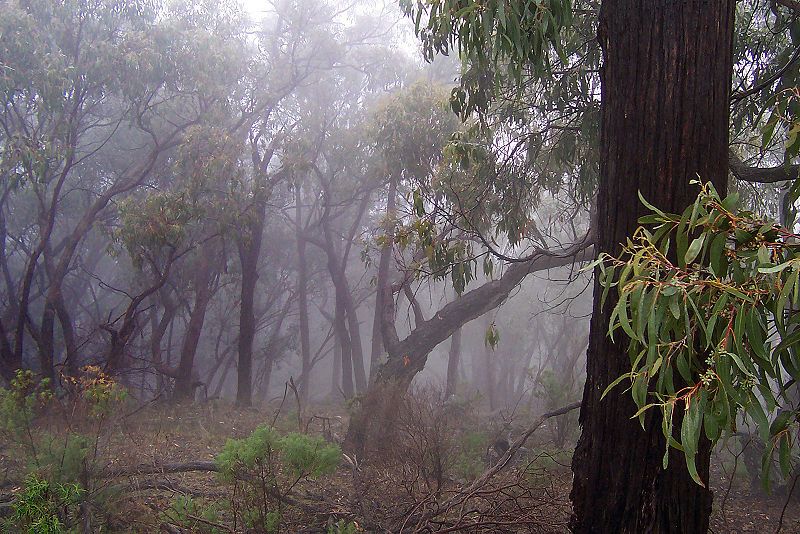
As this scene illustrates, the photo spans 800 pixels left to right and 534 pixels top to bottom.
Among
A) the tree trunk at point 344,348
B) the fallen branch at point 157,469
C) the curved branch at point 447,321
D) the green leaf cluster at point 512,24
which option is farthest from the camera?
the tree trunk at point 344,348

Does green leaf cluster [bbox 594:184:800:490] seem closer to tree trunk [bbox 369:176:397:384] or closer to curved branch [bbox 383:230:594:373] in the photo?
curved branch [bbox 383:230:594:373]

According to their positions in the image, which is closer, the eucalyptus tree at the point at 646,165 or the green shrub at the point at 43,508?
the eucalyptus tree at the point at 646,165

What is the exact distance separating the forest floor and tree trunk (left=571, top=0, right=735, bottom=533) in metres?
1.46

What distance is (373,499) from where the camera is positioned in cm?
559

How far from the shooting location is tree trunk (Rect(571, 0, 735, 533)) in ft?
9.99

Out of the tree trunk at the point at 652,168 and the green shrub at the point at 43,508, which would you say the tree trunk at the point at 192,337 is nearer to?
the green shrub at the point at 43,508

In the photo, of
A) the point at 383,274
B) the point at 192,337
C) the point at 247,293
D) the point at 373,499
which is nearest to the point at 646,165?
the point at 373,499

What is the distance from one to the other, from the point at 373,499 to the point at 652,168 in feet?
12.1

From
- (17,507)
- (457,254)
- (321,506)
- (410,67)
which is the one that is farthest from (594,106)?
(410,67)

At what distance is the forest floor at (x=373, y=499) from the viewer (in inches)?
189

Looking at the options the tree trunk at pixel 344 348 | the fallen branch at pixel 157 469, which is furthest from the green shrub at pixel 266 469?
the tree trunk at pixel 344 348

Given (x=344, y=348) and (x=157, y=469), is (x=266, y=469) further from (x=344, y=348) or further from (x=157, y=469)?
(x=344, y=348)

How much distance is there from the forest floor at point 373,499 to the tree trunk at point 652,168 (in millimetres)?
1455

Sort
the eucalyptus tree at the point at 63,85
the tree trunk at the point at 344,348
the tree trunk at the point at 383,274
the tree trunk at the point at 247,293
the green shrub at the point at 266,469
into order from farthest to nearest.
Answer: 1. the tree trunk at the point at 344,348
2. the tree trunk at the point at 247,293
3. the tree trunk at the point at 383,274
4. the eucalyptus tree at the point at 63,85
5. the green shrub at the point at 266,469
